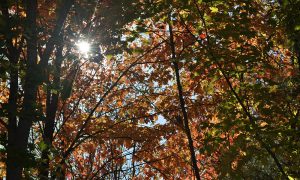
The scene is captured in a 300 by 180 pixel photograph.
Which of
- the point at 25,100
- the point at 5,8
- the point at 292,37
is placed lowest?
the point at 25,100

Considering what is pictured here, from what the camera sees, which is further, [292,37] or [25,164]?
[292,37]

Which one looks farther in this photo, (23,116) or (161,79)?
(161,79)

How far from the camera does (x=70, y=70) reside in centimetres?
917

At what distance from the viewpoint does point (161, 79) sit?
9.69 m

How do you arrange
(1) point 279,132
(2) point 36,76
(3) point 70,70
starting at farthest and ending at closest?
(3) point 70,70, (1) point 279,132, (2) point 36,76

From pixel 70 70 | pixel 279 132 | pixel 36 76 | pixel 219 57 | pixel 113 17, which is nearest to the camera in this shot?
pixel 36 76

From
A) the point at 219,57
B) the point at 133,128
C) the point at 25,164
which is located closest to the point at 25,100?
the point at 25,164

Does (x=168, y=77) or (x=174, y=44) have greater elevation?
(x=174, y=44)

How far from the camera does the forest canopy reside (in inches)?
187

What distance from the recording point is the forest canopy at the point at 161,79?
476 centimetres

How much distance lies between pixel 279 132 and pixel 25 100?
3918mm

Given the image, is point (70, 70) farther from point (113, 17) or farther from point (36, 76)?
point (36, 76)

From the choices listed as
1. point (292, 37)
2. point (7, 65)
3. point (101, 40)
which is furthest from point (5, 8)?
point (292, 37)

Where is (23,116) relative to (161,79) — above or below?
below
